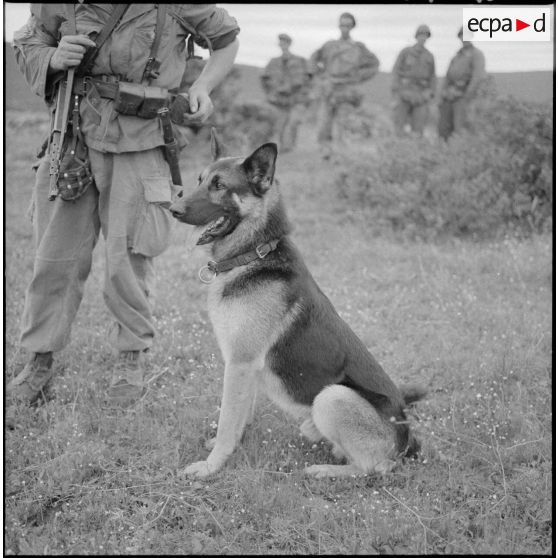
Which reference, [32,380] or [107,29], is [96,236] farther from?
[107,29]

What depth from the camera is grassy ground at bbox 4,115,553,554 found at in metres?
2.94

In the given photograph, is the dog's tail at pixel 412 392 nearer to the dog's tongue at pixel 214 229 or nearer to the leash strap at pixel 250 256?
the leash strap at pixel 250 256

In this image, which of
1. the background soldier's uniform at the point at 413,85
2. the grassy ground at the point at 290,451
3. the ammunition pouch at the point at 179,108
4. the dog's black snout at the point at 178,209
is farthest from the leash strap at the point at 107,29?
the background soldier's uniform at the point at 413,85

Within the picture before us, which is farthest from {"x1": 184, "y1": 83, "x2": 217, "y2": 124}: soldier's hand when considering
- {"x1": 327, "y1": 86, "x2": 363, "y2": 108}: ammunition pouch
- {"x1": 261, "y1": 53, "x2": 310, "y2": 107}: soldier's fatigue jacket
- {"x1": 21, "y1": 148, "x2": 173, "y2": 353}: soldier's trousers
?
{"x1": 261, "y1": 53, "x2": 310, "y2": 107}: soldier's fatigue jacket

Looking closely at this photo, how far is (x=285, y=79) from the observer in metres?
15.4

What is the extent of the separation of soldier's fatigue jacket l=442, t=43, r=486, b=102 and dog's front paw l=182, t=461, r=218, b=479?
11.1m

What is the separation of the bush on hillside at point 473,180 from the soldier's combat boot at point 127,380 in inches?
199

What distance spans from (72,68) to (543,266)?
5578mm

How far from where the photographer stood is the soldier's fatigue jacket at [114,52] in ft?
12.1

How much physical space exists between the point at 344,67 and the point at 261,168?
10661 millimetres

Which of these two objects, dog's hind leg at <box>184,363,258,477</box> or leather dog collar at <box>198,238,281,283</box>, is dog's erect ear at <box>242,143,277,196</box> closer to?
leather dog collar at <box>198,238,281,283</box>

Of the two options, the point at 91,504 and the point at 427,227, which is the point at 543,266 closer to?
the point at 427,227

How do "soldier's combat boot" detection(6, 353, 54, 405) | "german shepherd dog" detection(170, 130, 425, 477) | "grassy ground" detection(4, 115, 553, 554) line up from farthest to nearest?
"soldier's combat boot" detection(6, 353, 54, 405), "german shepherd dog" detection(170, 130, 425, 477), "grassy ground" detection(4, 115, 553, 554)

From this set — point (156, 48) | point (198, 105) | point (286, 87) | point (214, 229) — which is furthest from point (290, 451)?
point (286, 87)
